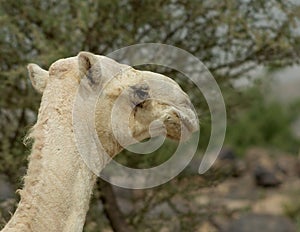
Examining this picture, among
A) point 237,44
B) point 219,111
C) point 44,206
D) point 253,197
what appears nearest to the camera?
point 44,206

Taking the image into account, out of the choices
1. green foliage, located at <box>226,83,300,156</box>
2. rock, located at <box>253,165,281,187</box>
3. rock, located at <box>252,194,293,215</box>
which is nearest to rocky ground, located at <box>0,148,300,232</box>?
rock, located at <box>252,194,293,215</box>

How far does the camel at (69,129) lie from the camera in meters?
4.05

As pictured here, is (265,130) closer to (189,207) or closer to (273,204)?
(273,204)

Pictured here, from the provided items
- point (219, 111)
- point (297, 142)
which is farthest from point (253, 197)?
point (219, 111)

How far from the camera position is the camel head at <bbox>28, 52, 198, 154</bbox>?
4188 millimetres

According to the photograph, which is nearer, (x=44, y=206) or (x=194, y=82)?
(x=44, y=206)

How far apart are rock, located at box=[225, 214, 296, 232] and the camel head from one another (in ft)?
45.2

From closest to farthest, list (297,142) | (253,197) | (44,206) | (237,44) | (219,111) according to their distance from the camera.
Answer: (44,206), (219,111), (237,44), (253,197), (297,142)

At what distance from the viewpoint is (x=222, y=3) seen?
26.0ft

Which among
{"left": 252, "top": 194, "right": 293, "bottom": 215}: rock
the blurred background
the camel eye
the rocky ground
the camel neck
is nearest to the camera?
the camel neck

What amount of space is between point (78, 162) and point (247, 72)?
14.8 ft

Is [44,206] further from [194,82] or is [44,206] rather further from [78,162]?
[194,82]

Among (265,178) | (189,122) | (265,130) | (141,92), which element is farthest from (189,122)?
(265,130)

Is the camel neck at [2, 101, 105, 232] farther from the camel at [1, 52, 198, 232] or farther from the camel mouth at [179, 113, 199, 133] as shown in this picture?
the camel mouth at [179, 113, 199, 133]
